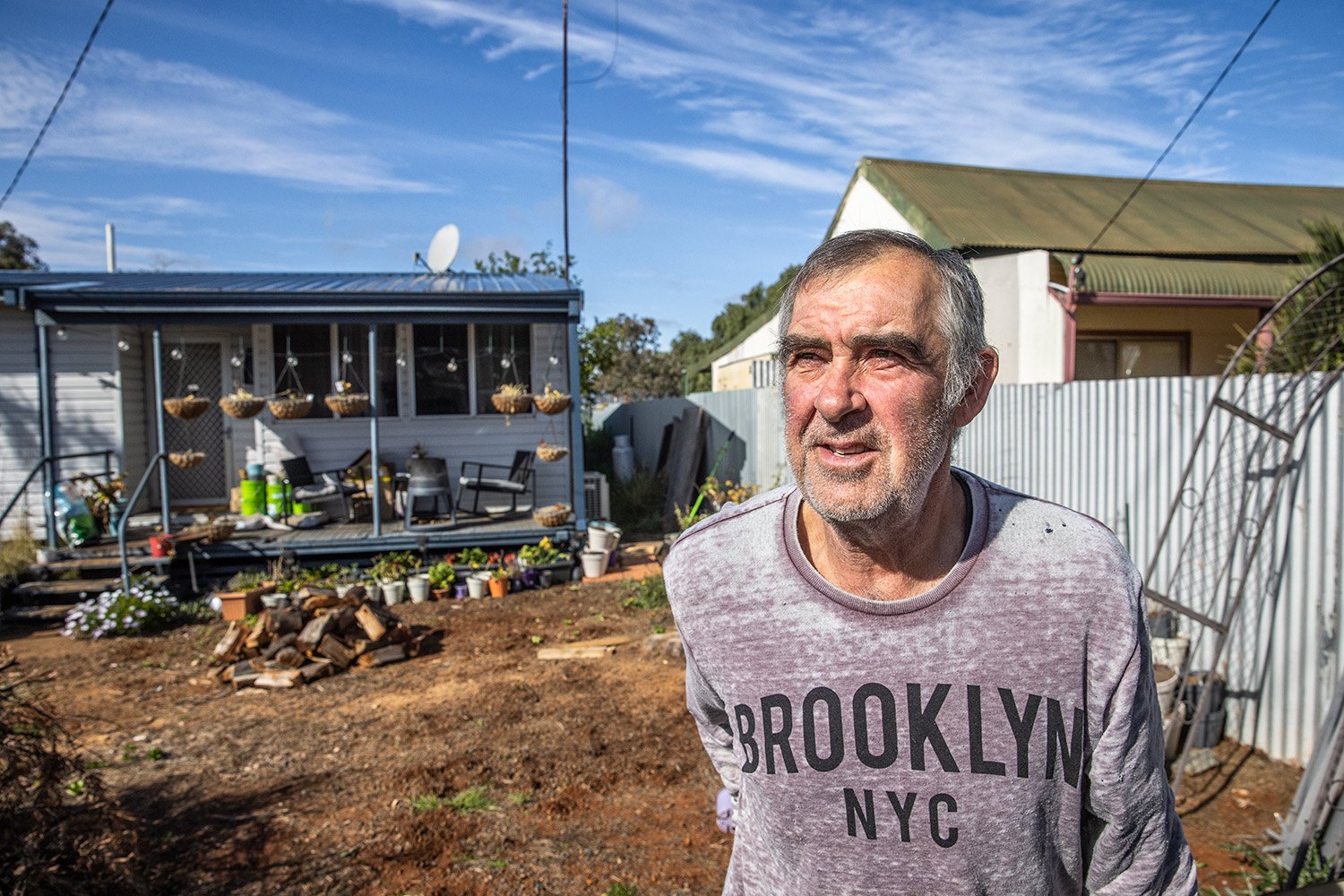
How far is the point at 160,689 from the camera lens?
6.56 m

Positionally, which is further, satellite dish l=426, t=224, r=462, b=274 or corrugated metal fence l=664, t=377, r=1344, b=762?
satellite dish l=426, t=224, r=462, b=274

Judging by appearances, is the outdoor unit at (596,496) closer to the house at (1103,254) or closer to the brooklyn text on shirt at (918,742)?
the house at (1103,254)

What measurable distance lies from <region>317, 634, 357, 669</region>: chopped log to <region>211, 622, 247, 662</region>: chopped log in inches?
27.1

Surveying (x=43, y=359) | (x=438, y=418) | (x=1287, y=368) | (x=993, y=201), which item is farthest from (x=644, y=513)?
(x=1287, y=368)

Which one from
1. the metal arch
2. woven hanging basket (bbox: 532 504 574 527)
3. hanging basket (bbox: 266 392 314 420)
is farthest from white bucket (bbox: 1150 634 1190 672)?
hanging basket (bbox: 266 392 314 420)

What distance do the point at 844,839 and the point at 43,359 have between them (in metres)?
10.9

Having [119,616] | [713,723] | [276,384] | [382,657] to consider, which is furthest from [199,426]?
[713,723]

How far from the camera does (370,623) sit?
7.21 metres

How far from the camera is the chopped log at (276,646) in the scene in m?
6.84

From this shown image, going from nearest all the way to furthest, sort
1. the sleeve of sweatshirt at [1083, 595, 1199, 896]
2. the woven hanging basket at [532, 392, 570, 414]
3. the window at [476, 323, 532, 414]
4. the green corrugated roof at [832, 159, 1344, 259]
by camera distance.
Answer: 1. the sleeve of sweatshirt at [1083, 595, 1199, 896]
2. the woven hanging basket at [532, 392, 570, 414]
3. the green corrugated roof at [832, 159, 1344, 259]
4. the window at [476, 323, 532, 414]

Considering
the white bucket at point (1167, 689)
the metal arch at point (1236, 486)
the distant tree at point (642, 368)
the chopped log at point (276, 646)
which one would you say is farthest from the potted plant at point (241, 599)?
the distant tree at point (642, 368)

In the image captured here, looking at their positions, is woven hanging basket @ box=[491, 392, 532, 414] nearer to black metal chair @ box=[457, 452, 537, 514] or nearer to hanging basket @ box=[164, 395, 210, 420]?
black metal chair @ box=[457, 452, 537, 514]

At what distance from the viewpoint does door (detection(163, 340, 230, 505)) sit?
11.8 metres

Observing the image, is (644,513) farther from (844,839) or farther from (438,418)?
(844,839)
